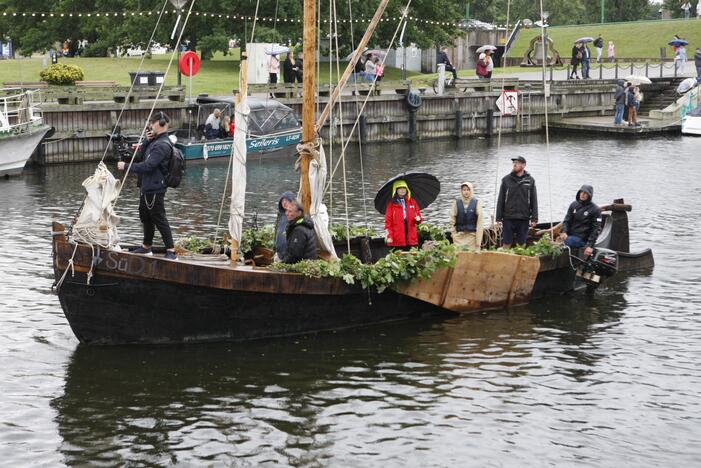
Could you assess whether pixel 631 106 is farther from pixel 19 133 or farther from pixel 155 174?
pixel 155 174

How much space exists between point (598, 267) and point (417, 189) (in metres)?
3.27

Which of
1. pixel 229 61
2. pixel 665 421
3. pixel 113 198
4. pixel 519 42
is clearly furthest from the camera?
pixel 519 42

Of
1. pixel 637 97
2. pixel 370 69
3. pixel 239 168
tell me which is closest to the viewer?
pixel 239 168

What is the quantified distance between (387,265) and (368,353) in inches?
52.7

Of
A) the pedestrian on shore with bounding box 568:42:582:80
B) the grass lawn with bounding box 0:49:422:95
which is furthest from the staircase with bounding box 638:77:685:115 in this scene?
the grass lawn with bounding box 0:49:422:95

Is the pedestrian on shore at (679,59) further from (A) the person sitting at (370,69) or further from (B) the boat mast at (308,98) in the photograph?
(B) the boat mast at (308,98)

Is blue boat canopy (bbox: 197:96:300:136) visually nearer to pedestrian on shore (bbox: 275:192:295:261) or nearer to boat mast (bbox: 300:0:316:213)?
boat mast (bbox: 300:0:316:213)

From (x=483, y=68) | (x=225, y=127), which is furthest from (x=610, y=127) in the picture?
(x=225, y=127)

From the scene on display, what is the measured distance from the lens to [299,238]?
1656cm

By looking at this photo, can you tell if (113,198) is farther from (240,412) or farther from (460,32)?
(460,32)

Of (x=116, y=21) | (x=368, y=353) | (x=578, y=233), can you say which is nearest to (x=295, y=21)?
(x=116, y=21)

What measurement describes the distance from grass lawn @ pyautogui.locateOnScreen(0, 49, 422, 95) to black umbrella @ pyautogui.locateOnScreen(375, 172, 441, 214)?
94.6ft

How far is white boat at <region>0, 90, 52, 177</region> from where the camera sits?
3428 cm

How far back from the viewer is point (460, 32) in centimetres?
6056
